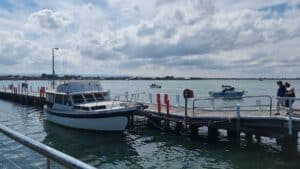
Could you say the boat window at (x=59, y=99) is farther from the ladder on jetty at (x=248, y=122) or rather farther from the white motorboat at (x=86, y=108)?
the ladder on jetty at (x=248, y=122)

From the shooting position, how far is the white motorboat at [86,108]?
78.8 ft

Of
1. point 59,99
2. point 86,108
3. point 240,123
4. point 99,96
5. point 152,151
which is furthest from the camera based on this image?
point 59,99

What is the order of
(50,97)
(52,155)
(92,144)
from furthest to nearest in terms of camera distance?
(50,97)
(92,144)
(52,155)

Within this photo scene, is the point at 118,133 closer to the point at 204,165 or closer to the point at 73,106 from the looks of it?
the point at 73,106

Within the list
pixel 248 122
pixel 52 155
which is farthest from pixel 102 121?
pixel 52 155

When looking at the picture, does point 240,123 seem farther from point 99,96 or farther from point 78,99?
point 78,99

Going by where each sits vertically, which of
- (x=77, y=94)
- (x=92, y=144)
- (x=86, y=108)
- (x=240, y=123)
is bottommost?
(x=92, y=144)

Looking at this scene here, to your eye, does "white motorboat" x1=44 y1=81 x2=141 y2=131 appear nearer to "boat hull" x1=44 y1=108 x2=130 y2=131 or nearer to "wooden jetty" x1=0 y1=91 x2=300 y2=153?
"boat hull" x1=44 y1=108 x2=130 y2=131

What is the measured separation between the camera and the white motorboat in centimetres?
2402

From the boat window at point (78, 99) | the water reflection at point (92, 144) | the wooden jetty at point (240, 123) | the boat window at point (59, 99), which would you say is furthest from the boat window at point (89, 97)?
the wooden jetty at point (240, 123)

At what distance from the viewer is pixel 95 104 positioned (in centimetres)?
2586

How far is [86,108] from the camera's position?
25484mm

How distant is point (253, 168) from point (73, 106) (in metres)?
14.8

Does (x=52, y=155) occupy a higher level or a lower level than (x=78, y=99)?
higher
